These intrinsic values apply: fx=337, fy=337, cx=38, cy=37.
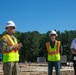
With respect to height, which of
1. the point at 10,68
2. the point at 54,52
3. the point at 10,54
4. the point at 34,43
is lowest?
the point at 10,68

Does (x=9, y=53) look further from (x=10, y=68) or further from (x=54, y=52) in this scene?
(x=54, y=52)


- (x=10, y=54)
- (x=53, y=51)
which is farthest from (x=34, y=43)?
(x=10, y=54)

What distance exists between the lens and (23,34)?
106 m

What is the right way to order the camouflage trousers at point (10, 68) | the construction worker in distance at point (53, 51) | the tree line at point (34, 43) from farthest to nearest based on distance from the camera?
the tree line at point (34, 43), the construction worker in distance at point (53, 51), the camouflage trousers at point (10, 68)

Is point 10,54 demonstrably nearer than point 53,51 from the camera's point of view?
Yes

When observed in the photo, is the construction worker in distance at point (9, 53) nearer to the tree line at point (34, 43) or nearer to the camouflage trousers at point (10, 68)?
the camouflage trousers at point (10, 68)

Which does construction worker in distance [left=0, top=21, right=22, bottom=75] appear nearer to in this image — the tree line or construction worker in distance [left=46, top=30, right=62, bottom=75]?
construction worker in distance [left=46, top=30, right=62, bottom=75]

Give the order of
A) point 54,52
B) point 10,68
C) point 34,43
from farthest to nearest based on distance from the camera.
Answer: point 34,43, point 54,52, point 10,68

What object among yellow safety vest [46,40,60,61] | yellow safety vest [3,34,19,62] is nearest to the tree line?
yellow safety vest [46,40,60,61]

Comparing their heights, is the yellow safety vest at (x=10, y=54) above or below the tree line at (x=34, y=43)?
below

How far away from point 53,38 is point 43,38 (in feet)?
303

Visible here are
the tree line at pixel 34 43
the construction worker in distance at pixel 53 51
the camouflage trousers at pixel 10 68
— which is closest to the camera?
the camouflage trousers at pixel 10 68

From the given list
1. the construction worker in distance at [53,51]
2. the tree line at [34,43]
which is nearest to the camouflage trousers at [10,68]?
the construction worker in distance at [53,51]

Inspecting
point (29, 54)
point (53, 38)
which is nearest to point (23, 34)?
point (29, 54)
